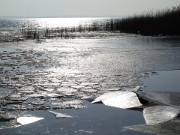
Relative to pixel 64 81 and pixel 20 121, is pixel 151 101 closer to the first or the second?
pixel 20 121

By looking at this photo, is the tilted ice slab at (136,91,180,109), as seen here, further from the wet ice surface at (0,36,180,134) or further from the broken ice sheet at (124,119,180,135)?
the wet ice surface at (0,36,180,134)

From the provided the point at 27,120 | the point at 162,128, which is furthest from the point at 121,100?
Answer: the point at 27,120

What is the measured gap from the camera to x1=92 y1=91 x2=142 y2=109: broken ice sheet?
4.51 m

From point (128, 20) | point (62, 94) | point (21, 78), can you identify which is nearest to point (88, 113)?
point (62, 94)

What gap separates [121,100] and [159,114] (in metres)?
0.89

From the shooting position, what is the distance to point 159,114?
394 centimetres

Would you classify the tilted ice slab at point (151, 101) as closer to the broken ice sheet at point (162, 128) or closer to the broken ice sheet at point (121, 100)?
the broken ice sheet at point (121, 100)

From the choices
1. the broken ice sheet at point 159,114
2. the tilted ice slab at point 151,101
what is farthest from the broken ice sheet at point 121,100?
the broken ice sheet at point 159,114

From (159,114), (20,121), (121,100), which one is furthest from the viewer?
(121,100)

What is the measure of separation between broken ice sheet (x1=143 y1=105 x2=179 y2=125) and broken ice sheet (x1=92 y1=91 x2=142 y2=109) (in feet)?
1.10

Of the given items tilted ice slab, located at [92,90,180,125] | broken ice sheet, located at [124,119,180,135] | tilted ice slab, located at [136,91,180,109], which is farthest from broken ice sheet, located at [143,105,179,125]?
tilted ice slab, located at [136,91,180,109]

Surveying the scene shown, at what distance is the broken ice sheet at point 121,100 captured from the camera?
4512mm

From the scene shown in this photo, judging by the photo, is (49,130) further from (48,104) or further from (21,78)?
(21,78)

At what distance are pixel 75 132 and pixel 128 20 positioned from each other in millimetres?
27437
